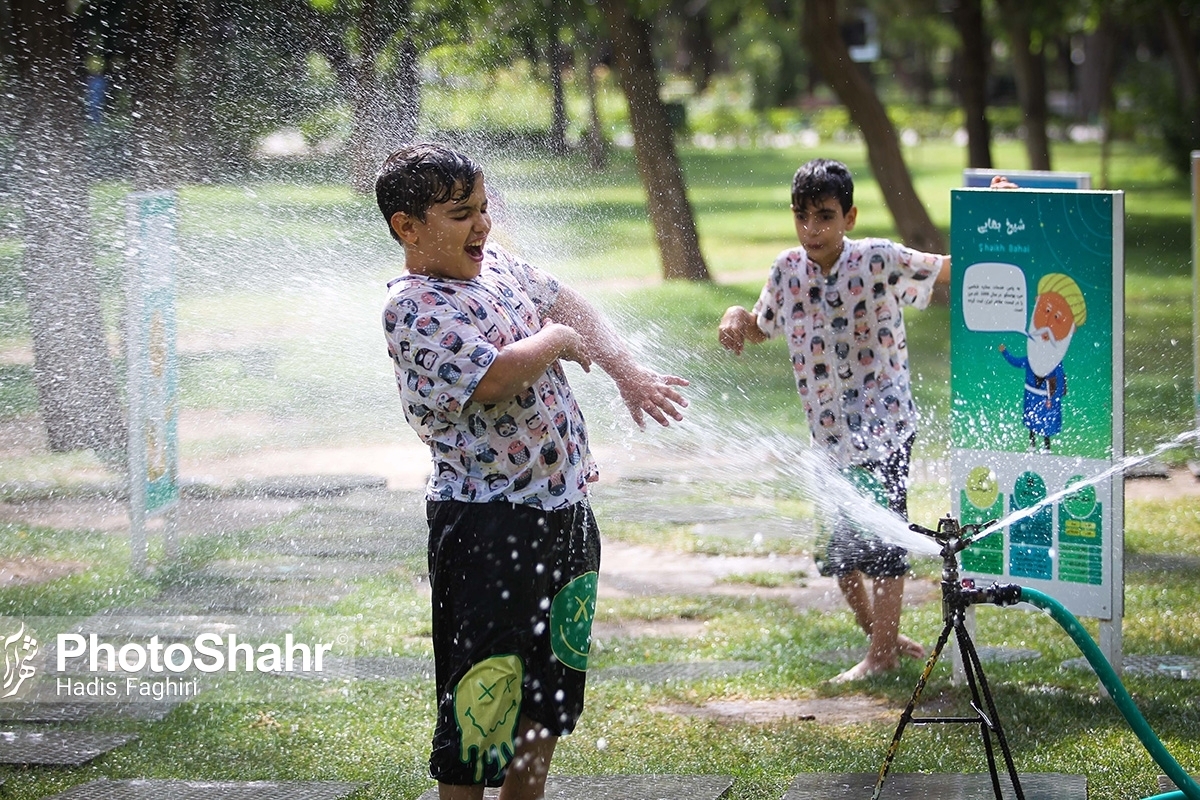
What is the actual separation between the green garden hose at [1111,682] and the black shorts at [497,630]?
1019 millimetres

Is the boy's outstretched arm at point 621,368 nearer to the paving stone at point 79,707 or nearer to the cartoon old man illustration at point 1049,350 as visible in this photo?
the cartoon old man illustration at point 1049,350

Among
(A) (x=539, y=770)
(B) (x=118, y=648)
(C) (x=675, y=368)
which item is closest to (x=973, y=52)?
(C) (x=675, y=368)

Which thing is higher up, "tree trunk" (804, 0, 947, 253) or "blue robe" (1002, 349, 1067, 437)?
"tree trunk" (804, 0, 947, 253)

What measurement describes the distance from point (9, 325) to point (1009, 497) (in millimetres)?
5974

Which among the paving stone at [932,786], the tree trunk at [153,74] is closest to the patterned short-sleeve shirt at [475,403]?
the paving stone at [932,786]

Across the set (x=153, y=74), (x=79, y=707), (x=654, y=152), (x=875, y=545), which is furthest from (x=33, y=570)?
(x=654, y=152)

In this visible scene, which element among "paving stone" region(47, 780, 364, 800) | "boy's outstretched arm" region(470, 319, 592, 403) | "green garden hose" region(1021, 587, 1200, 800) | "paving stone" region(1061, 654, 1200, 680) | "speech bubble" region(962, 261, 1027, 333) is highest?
"speech bubble" region(962, 261, 1027, 333)

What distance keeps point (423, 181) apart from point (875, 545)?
2.15 meters

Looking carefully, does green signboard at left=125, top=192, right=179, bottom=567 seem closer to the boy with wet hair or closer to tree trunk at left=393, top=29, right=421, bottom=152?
tree trunk at left=393, top=29, right=421, bottom=152

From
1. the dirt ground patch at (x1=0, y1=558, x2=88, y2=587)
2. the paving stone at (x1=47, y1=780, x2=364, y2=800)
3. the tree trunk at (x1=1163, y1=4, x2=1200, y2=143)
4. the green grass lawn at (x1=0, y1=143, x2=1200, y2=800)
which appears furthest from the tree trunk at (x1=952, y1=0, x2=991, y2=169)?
the paving stone at (x1=47, y1=780, x2=364, y2=800)

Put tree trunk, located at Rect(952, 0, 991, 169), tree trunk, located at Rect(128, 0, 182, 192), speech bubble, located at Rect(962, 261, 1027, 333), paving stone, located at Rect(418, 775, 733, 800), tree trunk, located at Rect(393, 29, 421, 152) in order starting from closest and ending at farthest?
1. paving stone, located at Rect(418, 775, 733, 800)
2. speech bubble, located at Rect(962, 261, 1027, 333)
3. tree trunk, located at Rect(393, 29, 421, 152)
4. tree trunk, located at Rect(128, 0, 182, 192)
5. tree trunk, located at Rect(952, 0, 991, 169)

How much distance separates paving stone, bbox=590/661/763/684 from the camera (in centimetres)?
496

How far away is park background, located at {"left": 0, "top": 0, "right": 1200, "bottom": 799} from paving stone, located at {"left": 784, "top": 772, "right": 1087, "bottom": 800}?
11 cm

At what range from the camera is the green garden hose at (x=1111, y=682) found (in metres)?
3.22
